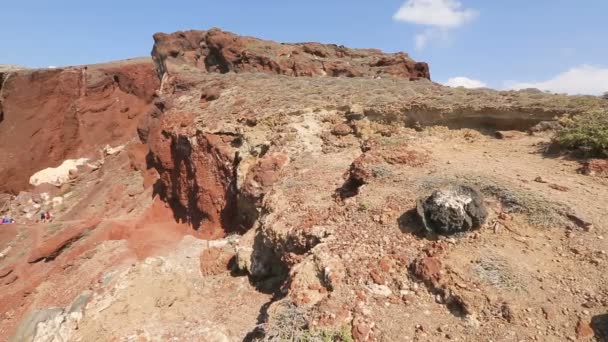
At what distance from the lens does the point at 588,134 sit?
6.21 meters

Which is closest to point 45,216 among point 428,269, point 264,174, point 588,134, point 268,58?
point 268,58

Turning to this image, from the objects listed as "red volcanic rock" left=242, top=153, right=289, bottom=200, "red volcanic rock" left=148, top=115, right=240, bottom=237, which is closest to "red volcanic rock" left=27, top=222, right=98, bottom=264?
"red volcanic rock" left=148, top=115, right=240, bottom=237

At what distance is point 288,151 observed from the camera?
844 centimetres

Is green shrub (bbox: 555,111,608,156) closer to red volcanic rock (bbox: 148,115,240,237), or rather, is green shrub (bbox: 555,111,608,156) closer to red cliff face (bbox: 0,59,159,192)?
red volcanic rock (bbox: 148,115,240,237)

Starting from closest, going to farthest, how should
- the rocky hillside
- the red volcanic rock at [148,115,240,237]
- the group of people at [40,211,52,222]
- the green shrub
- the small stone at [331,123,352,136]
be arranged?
the rocky hillside
the green shrub
the small stone at [331,123,352,136]
the red volcanic rock at [148,115,240,237]
the group of people at [40,211,52,222]

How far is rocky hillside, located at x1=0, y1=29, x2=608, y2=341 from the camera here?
13.6 feet

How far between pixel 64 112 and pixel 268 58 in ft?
42.2

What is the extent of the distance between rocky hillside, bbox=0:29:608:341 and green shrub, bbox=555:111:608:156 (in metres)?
0.29

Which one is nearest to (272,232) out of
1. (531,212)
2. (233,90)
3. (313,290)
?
(313,290)

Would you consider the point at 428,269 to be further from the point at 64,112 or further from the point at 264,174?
the point at 64,112

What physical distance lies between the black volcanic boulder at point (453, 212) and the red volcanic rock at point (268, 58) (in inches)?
451

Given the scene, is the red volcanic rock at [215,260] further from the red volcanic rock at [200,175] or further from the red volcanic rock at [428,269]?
the red volcanic rock at [428,269]

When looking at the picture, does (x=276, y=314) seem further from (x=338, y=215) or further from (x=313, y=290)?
(x=338, y=215)

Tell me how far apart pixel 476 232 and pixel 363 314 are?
1.85 meters
